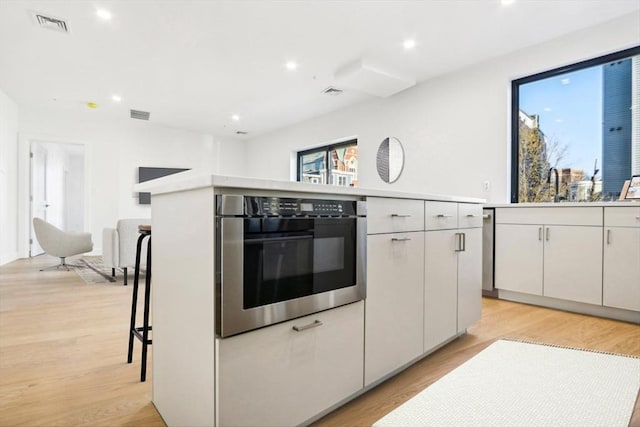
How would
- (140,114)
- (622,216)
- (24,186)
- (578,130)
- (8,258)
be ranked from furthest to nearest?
(140,114) → (24,186) → (8,258) → (578,130) → (622,216)

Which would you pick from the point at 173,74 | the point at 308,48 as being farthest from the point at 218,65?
the point at 308,48

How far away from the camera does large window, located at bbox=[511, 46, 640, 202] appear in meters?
3.03

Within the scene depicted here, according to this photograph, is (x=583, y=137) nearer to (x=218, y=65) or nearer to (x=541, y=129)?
(x=541, y=129)

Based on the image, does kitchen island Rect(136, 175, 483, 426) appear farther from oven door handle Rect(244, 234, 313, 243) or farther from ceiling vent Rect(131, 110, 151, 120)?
ceiling vent Rect(131, 110, 151, 120)

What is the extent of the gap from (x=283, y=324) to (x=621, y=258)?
2809 millimetres

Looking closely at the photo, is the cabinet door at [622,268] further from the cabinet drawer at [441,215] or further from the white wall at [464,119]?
the cabinet drawer at [441,215]

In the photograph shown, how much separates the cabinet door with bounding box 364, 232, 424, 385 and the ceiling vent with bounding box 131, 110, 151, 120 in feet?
19.7

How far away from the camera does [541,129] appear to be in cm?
359

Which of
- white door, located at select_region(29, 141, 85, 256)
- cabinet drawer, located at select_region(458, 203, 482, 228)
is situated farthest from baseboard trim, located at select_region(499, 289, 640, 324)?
white door, located at select_region(29, 141, 85, 256)

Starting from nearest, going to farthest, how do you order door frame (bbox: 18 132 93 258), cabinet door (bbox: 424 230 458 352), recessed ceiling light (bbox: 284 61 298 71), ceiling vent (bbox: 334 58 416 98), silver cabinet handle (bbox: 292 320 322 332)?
silver cabinet handle (bbox: 292 320 322 332), cabinet door (bbox: 424 230 458 352), ceiling vent (bbox: 334 58 416 98), recessed ceiling light (bbox: 284 61 298 71), door frame (bbox: 18 132 93 258)

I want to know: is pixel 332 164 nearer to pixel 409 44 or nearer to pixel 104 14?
pixel 409 44

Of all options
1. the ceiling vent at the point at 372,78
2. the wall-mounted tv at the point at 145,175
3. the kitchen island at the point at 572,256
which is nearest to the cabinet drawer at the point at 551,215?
the kitchen island at the point at 572,256

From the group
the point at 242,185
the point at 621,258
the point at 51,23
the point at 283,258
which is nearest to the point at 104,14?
the point at 51,23

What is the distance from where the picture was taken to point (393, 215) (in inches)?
62.2
